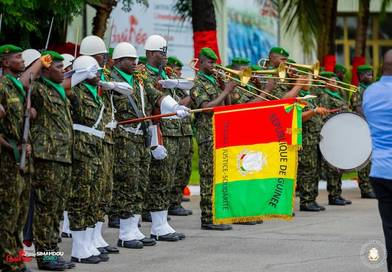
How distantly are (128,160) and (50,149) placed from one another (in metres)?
1.77

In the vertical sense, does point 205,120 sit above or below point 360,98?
below

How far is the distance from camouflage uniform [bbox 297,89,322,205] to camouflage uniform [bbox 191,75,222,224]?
9.30ft

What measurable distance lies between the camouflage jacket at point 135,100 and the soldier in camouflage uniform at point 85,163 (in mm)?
870

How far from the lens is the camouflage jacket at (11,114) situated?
938 centimetres

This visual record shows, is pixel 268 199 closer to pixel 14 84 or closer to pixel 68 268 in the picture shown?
pixel 68 268

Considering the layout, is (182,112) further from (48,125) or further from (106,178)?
(48,125)

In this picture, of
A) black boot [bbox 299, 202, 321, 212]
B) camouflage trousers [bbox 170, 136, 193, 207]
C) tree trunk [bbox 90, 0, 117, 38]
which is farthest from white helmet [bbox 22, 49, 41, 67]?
tree trunk [bbox 90, 0, 117, 38]

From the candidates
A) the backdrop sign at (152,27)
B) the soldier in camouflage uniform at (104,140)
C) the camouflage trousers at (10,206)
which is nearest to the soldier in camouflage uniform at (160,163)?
the soldier in camouflage uniform at (104,140)

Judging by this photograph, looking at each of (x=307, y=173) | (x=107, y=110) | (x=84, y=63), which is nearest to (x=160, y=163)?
(x=107, y=110)

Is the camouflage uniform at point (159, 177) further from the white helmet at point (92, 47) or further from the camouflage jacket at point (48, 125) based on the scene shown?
the camouflage jacket at point (48, 125)

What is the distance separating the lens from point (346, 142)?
15.5 metres

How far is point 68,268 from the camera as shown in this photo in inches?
402

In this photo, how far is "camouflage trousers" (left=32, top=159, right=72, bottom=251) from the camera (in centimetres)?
991

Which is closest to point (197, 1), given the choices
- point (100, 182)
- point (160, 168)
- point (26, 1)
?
point (26, 1)
